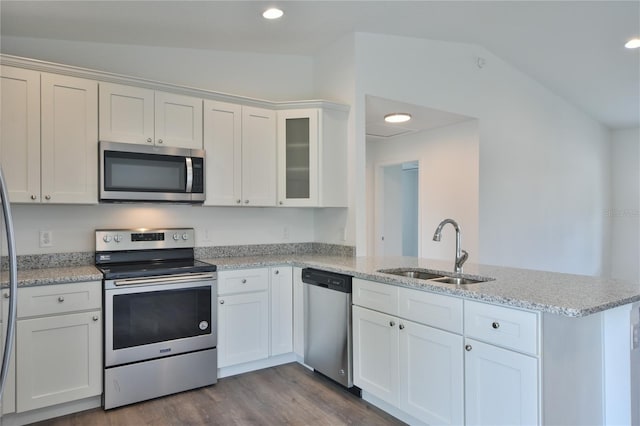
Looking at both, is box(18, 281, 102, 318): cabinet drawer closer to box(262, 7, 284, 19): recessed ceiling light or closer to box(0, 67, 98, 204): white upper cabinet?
box(0, 67, 98, 204): white upper cabinet

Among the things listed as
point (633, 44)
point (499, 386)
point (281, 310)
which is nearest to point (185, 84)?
point (281, 310)

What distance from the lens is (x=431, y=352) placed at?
2.15m

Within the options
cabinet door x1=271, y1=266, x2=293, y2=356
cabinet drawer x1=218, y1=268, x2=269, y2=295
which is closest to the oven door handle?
cabinet drawer x1=218, y1=268, x2=269, y2=295

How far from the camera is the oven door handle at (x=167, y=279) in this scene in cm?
260

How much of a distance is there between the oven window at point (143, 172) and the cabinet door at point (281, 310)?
3.32 feet

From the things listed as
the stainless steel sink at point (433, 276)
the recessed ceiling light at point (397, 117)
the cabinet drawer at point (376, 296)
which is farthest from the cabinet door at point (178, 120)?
the recessed ceiling light at point (397, 117)

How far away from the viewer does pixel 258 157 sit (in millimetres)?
3441

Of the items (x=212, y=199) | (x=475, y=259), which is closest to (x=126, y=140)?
(x=212, y=199)

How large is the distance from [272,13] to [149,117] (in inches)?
46.2

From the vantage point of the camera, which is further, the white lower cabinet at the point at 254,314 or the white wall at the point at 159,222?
the white lower cabinet at the point at 254,314

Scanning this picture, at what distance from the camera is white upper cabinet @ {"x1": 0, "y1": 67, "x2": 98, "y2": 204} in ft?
8.18

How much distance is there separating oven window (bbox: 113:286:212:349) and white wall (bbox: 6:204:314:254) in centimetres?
68

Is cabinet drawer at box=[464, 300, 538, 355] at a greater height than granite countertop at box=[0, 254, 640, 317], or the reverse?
granite countertop at box=[0, 254, 640, 317]

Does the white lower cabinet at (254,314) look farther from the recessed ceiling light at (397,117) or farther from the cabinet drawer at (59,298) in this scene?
the recessed ceiling light at (397,117)
